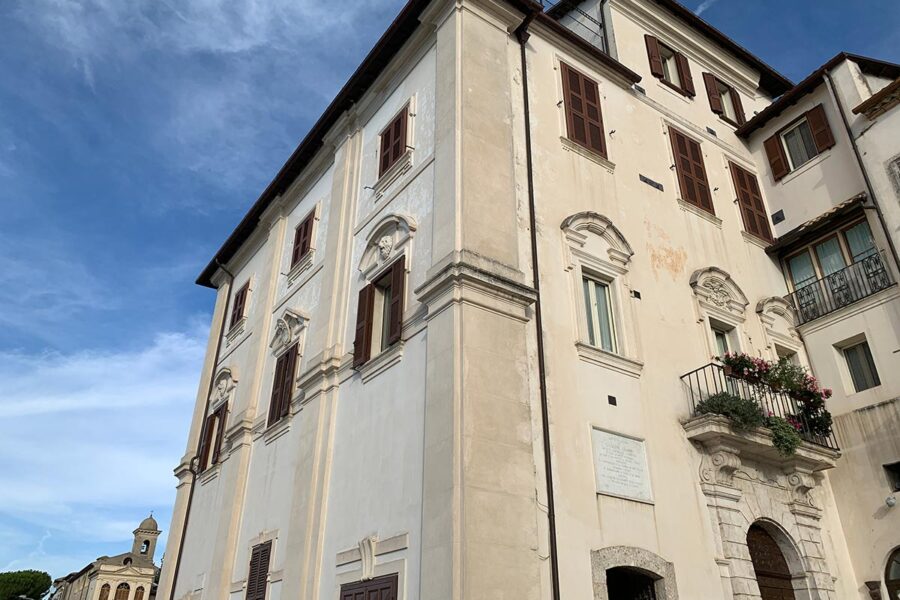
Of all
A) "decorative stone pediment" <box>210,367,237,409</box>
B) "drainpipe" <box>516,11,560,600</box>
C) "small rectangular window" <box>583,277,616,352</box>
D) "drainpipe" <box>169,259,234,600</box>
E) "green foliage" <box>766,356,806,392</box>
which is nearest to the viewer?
"drainpipe" <box>516,11,560,600</box>

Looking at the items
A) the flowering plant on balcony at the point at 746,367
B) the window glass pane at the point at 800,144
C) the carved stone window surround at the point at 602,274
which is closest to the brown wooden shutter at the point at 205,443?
the carved stone window surround at the point at 602,274

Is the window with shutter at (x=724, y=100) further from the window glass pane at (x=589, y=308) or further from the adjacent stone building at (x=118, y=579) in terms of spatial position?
the adjacent stone building at (x=118, y=579)

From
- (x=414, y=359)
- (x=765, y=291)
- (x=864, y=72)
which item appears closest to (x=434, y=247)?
(x=414, y=359)

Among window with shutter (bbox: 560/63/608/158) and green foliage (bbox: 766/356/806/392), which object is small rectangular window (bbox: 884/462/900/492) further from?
window with shutter (bbox: 560/63/608/158)

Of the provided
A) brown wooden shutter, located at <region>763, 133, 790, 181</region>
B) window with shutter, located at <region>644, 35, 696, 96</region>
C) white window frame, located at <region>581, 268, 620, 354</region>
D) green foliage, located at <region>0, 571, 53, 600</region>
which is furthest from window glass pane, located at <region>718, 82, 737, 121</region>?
green foliage, located at <region>0, 571, 53, 600</region>

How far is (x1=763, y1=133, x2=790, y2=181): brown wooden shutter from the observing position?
1712 centimetres

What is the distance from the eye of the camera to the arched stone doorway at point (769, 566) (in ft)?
37.7

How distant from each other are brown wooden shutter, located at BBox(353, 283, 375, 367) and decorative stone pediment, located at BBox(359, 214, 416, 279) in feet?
1.52

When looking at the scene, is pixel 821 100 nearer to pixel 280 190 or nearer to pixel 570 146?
pixel 570 146

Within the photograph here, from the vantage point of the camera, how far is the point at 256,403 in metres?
17.0

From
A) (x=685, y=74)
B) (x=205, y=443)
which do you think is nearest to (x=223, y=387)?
(x=205, y=443)

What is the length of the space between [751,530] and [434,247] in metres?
6.90

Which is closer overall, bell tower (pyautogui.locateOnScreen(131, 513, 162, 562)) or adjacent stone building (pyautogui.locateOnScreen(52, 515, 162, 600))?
adjacent stone building (pyautogui.locateOnScreen(52, 515, 162, 600))

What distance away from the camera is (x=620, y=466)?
10.6 m
